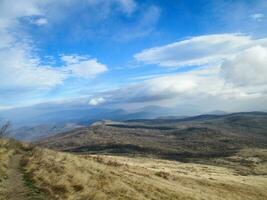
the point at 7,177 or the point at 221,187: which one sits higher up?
the point at 7,177

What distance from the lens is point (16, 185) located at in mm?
18234

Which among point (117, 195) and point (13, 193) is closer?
point (13, 193)

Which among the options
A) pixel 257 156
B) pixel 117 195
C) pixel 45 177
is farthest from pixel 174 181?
pixel 257 156

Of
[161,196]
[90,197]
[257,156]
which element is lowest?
[257,156]

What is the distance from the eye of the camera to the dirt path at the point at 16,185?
1600cm

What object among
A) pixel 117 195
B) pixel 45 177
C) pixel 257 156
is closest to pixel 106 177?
pixel 117 195

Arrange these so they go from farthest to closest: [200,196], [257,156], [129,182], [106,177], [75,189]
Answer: [257,156], [200,196], [129,182], [106,177], [75,189]

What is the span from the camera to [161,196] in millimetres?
26344

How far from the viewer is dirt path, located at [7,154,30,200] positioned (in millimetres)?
16000

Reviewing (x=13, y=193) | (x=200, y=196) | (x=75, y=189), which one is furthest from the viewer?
(x=200, y=196)

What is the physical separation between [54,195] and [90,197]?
1.74 meters

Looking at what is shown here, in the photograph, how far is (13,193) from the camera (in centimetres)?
1638

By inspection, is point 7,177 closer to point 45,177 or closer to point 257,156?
point 45,177

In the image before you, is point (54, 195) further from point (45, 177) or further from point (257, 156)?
point (257, 156)
